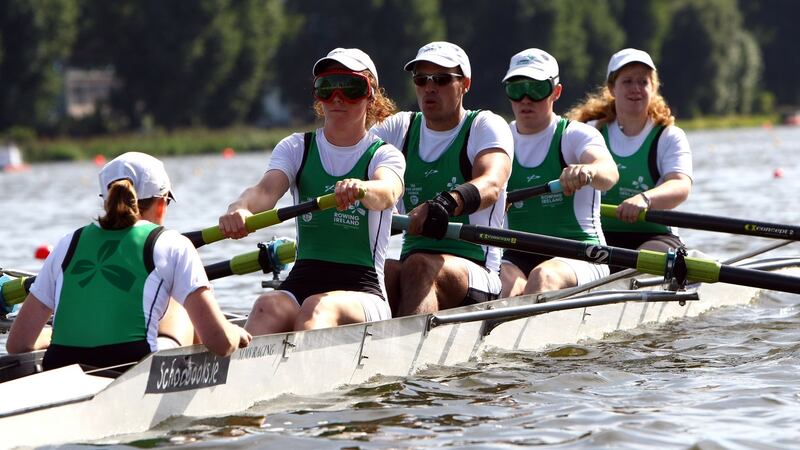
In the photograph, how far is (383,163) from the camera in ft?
22.2

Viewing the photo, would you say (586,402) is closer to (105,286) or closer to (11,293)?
(105,286)

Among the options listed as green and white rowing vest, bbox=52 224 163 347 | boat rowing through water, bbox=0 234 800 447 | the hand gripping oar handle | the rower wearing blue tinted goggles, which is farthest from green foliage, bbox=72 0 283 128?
green and white rowing vest, bbox=52 224 163 347

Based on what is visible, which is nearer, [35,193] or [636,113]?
[636,113]

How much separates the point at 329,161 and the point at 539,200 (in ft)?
7.18

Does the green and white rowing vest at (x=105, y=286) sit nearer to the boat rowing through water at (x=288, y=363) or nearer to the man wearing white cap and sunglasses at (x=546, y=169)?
the boat rowing through water at (x=288, y=363)

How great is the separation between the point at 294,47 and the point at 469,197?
2315 inches

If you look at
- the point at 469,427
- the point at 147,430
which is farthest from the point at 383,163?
the point at 147,430

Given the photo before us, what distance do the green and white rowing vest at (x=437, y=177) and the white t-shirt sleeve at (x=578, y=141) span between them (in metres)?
1.10

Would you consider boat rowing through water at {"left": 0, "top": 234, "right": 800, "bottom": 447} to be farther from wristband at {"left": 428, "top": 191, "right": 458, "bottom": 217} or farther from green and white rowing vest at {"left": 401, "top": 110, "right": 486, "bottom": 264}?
wristband at {"left": 428, "top": 191, "right": 458, "bottom": 217}

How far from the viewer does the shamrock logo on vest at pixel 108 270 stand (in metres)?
5.54

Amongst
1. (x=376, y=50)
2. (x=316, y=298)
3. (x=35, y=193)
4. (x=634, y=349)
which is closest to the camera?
(x=316, y=298)

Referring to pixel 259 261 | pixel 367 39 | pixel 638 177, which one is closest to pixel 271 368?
pixel 259 261

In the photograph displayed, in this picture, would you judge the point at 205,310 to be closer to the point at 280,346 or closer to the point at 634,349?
the point at 280,346

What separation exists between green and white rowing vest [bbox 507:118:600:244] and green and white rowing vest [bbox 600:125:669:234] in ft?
3.30
